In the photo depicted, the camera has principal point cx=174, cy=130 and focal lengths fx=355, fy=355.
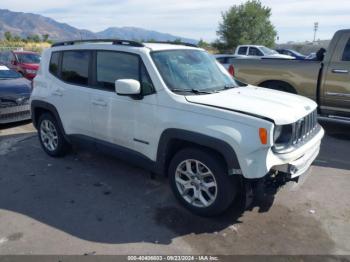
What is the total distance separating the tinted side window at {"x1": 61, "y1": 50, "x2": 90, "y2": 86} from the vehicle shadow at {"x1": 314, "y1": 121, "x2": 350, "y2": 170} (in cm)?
380

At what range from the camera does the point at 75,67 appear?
516 centimetres

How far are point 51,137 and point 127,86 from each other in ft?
8.21

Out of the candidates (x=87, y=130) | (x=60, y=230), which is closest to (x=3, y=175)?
(x=87, y=130)

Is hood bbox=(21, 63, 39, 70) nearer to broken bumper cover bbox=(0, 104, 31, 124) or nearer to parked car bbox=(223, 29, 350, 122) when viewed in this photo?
broken bumper cover bbox=(0, 104, 31, 124)

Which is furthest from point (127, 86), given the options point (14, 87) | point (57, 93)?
point (14, 87)

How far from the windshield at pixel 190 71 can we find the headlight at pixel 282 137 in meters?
1.04

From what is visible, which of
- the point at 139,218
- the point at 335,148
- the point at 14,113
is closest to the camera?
the point at 139,218

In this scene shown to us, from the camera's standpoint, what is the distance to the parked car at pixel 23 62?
1305 cm

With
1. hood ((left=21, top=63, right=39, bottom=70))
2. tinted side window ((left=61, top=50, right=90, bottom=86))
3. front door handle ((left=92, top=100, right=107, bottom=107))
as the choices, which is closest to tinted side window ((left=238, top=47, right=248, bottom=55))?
hood ((left=21, top=63, right=39, bottom=70))

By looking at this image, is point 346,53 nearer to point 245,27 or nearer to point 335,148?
point 335,148

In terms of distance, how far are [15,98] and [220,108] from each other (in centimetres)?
606

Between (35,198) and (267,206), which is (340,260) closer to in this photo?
(267,206)

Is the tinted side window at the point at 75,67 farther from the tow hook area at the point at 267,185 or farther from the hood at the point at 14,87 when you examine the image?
the hood at the point at 14,87

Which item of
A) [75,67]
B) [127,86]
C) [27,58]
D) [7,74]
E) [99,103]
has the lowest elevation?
[7,74]
